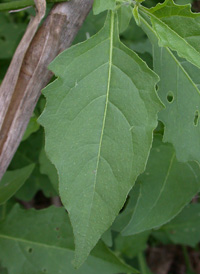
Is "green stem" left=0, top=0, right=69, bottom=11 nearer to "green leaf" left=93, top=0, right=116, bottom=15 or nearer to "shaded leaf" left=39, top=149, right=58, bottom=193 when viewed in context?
"green leaf" left=93, top=0, right=116, bottom=15

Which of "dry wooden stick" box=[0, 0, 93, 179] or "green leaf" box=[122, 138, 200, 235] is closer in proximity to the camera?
"dry wooden stick" box=[0, 0, 93, 179]

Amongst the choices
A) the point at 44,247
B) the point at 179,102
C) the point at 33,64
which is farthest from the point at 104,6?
the point at 44,247

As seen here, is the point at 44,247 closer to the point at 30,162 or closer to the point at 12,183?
the point at 12,183

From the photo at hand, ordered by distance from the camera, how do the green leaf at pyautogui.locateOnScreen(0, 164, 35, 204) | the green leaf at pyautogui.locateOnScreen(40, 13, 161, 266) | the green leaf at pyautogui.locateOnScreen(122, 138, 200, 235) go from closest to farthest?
the green leaf at pyautogui.locateOnScreen(40, 13, 161, 266) → the green leaf at pyautogui.locateOnScreen(122, 138, 200, 235) → the green leaf at pyautogui.locateOnScreen(0, 164, 35, 204)

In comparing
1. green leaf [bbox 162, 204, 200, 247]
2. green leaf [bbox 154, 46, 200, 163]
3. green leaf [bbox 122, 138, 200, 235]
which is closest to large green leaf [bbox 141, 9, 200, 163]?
green leaf [bbox 154, 46, 200, 163]

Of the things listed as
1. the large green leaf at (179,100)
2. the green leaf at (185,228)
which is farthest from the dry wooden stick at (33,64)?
the green leaf at (185,228)

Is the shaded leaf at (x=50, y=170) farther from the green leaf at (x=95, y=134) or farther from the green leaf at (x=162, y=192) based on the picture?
the green leaf at (x=95, y=134)
